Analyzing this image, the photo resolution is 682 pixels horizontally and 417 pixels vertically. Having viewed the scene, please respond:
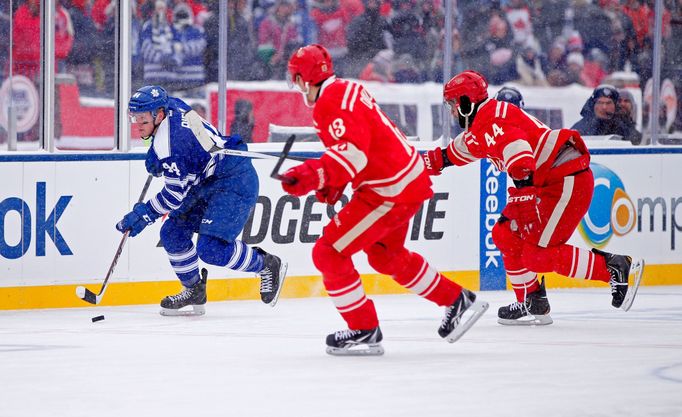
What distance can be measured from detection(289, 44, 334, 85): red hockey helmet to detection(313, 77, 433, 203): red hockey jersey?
0.04 m

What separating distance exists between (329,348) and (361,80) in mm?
3182

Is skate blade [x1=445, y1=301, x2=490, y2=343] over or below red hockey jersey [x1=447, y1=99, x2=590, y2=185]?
below

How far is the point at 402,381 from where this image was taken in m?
4.73

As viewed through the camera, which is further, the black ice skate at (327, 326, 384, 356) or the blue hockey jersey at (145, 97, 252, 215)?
the blue hockey jersey at (145, 97, 252, 215)

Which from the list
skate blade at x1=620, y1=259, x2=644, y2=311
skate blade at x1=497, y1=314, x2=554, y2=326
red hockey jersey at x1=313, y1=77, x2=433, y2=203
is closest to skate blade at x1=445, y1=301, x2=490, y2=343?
red hockey jersey at x1=313, y1=77, x2=433, y2=203

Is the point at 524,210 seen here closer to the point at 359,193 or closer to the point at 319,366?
the point at 359,193

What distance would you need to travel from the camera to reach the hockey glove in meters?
6.34

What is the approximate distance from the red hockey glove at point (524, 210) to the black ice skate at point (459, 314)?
0.82 meters

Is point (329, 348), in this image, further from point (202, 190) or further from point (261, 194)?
point (261, 194)

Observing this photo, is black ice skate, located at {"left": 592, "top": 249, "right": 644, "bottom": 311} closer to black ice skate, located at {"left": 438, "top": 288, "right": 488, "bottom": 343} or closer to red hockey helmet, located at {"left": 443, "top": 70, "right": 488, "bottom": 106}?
red hockey helmet, located at {"left": 443, "top": 70, "right": 488, "bottom": 106}

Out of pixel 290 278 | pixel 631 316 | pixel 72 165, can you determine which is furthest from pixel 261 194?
pixel 631 316

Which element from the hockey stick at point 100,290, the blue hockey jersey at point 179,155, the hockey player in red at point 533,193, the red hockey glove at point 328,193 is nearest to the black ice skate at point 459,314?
the red hockey glove at point 328,193

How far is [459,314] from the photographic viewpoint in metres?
5.36

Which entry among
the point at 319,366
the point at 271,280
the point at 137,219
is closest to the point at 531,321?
the point at 271,280
